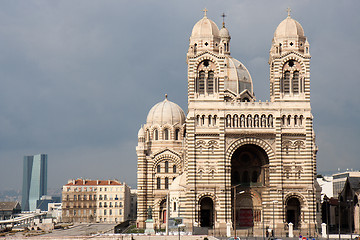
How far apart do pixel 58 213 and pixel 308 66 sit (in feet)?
329

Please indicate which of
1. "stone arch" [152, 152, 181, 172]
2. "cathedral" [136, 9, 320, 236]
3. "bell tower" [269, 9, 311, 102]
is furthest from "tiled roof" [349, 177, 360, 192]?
"stone arch" [152, 152, 181, 172]

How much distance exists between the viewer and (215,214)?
74812 mm

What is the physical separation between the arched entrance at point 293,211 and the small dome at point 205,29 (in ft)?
75.8

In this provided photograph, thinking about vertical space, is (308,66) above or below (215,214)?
above

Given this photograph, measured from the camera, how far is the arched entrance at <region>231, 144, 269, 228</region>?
257ft

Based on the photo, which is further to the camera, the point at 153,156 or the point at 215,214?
the point at 153,156

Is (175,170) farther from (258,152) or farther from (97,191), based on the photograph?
(97,191)

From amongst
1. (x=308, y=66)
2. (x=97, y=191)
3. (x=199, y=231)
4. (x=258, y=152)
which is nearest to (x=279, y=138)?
(x=258, y=152)

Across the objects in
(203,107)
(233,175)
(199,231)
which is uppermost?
(203,107)

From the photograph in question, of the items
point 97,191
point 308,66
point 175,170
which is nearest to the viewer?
point 308,66

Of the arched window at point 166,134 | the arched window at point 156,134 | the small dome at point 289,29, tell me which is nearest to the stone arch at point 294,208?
the small dome at point 289,29

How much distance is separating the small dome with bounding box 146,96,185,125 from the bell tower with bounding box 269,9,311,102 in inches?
1014

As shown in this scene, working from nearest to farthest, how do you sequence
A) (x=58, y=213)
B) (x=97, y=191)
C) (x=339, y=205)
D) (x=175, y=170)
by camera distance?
(x=339, y=205) → (x=175, y=170) → (x=97, y=191) → (x=58, y=213)

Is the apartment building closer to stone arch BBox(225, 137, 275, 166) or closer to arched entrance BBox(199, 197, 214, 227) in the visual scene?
arched entrance BBox(199, 197, 214, 227)
